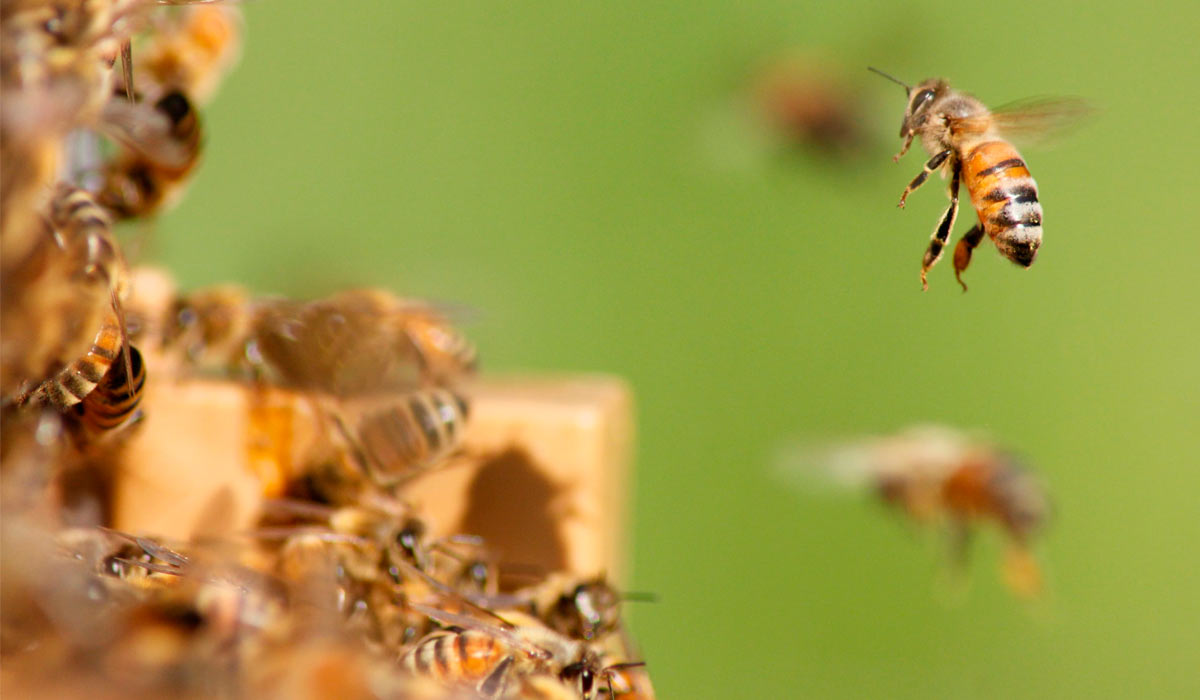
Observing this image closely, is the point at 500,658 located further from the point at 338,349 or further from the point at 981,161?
the point at 981,161

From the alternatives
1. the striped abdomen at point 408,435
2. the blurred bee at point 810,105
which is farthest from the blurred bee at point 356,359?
the blurred bee at point 810,105

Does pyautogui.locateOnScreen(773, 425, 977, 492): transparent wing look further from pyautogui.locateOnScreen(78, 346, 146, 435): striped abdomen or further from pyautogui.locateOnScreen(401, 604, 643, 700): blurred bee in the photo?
pyautogui.locateOnScreen(78, 346, 146, 435): striped abdomen

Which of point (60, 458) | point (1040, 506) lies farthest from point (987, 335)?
point (60, 458)

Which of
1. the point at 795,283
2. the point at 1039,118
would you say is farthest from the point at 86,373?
the point at 795,283

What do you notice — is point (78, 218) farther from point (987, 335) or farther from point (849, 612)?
point (987, 335)

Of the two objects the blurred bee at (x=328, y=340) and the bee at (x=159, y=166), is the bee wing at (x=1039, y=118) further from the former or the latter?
the bee at (x=159, y=166)

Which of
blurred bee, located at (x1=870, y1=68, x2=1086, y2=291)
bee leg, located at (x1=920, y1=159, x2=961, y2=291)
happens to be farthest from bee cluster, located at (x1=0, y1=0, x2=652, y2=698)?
→ blurred bee, located at (x1=870, y1=68, x2=1086, y2=291)
